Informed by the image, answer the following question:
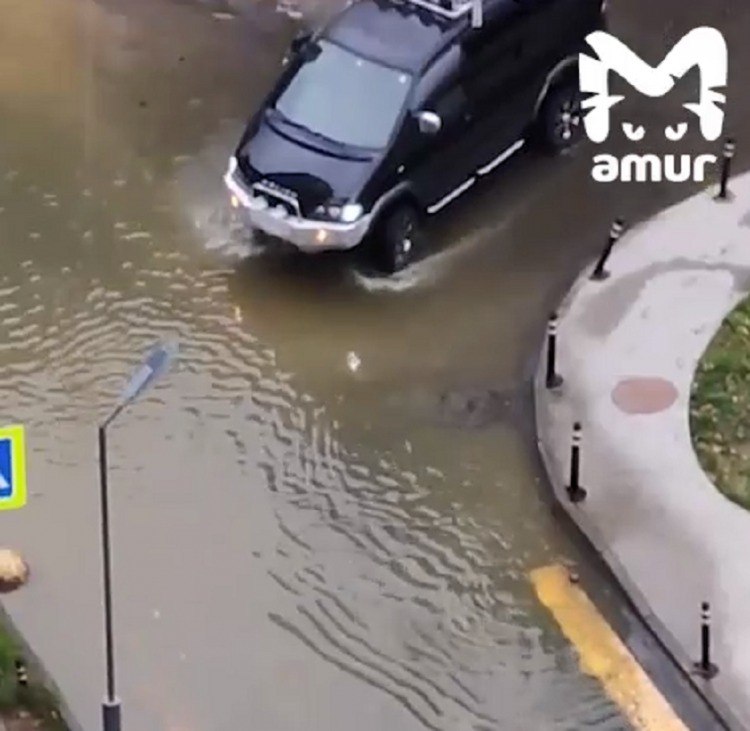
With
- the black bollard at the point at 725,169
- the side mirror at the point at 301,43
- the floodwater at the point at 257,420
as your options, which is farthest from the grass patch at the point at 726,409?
the side mirror at the point at 301,43

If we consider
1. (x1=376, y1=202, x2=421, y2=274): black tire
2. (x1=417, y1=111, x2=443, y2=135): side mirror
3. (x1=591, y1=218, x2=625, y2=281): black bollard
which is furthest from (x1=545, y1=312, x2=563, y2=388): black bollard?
(x1=417, y1=111, x2=443, y2=135): side mirror

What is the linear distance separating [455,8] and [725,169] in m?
2.80

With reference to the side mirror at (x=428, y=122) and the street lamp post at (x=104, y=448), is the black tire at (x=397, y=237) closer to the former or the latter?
the side mirror at (x=428, y=122)

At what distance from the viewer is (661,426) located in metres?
15.4

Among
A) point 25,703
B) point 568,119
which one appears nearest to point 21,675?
point 25,703

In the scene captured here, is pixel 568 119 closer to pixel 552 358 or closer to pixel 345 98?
pixel 345 98

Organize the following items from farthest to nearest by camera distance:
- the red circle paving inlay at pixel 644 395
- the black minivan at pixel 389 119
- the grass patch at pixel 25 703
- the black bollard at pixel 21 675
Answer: the black minivan at pixel 389 119, the red circle paving inlay at pixel 644 395, the black bollard at pixel 21 675, the grass patch at pixel 25 703

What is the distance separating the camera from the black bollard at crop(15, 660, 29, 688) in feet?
43.8

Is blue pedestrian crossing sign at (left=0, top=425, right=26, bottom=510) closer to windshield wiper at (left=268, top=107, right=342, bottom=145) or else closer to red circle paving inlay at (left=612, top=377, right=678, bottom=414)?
red circle paving inlay at (left=612, top=377, right=678, bottom=414)

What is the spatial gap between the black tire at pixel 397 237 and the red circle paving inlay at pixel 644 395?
2.38 m

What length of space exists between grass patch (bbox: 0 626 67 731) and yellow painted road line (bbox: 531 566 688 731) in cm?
353

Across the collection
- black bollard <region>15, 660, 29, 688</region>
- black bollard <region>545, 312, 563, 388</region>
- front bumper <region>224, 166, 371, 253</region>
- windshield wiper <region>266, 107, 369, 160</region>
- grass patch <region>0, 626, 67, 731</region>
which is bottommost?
grass patch <region>0, 626, 67, 731</region>

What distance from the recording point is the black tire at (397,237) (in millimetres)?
16891

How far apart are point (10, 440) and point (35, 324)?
4991 millimetres
